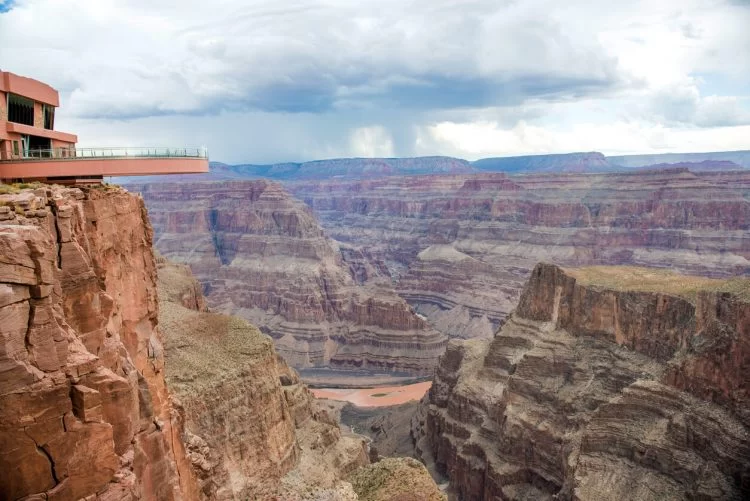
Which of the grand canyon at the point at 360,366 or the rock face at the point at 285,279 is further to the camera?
the rock face at the point at 285,279

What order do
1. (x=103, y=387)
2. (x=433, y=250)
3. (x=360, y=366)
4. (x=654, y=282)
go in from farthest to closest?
(x=433, y=250) → (x=360, y=366) → (x=654, y=282) → (x=103, y=387)

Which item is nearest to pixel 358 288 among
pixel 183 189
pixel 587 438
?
pixel 183 189

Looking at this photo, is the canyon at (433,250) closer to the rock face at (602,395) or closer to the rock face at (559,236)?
the rock face at (559,236)

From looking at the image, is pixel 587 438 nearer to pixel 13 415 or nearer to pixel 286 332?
pixel 13 415

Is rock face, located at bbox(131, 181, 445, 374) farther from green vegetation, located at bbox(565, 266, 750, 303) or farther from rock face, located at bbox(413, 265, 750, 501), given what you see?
green vegetation, located at bbox(565, 266, 750, 303)

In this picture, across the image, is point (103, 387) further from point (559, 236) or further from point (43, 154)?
point (559, 236)

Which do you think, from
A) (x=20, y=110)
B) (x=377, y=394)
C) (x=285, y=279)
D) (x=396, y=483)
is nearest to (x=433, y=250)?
(x=285, y=279)

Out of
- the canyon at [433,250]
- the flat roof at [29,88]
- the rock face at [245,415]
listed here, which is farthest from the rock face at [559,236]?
the flat roof at [29,88]
